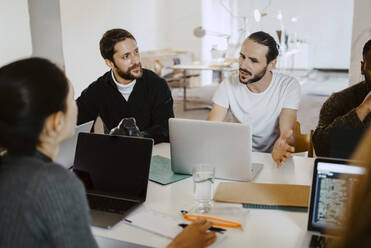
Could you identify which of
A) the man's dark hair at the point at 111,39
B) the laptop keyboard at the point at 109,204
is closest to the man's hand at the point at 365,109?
the laptop keyboard at the point at 109,204

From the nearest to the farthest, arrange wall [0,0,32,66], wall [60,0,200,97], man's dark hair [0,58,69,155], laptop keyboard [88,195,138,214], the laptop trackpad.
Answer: man's dark hair [0,58,69,155]
the laptop trackpad
laptop keyboard [88,195,138,214]
wall [0,0,32,66]
wall [60,0,200,97]

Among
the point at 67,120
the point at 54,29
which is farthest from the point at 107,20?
the point at 67,120

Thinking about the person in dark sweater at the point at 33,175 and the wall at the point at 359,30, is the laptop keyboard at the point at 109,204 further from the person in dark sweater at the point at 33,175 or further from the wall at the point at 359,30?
the wall at the point at 359,30

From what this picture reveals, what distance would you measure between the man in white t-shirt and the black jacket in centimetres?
35

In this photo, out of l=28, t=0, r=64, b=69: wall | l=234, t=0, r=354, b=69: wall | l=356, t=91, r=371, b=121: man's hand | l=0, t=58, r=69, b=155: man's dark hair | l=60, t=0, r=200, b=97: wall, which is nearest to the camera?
l=0, t=58, r=69, b=155: man's dark hair

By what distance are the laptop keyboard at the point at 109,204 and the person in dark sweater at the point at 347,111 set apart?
98cm

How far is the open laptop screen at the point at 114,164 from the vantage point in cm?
152

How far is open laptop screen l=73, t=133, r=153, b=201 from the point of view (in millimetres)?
1519

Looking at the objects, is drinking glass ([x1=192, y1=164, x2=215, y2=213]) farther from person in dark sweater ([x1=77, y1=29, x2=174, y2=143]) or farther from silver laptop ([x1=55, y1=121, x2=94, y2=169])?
person in dark sweater ([x1=77, y1=29, x2=174, y2=143])

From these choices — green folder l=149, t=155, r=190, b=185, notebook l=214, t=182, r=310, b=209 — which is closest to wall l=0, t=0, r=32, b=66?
green folder l=149, t=155, r=190, b=185

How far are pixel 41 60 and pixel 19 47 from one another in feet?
10.9

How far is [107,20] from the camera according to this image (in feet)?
23.0

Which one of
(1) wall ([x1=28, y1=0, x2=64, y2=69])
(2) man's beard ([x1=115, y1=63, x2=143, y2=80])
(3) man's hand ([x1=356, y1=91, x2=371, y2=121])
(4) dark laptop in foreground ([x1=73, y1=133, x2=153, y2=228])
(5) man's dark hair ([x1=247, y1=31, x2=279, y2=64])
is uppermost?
(1) wall ([x1=28, y1=0, x2=64, y2=69])

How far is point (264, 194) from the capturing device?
1.53 metres
